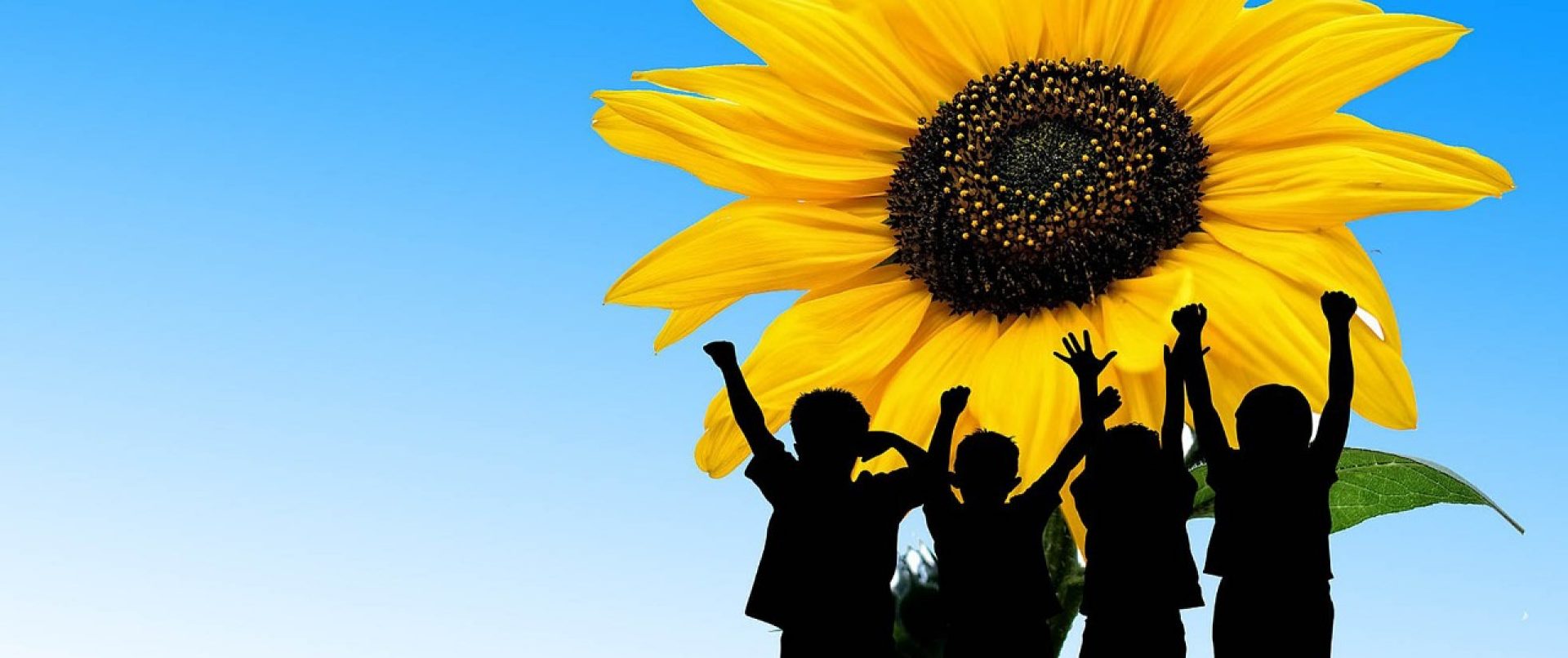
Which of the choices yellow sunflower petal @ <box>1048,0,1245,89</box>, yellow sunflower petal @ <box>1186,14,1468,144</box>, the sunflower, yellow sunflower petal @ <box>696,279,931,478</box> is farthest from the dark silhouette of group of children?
yellow sunflower petal @ <box>1048,0,1245,89</box>

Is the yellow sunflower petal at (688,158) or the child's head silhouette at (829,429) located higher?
the yellow sunflower petal at (688,158)

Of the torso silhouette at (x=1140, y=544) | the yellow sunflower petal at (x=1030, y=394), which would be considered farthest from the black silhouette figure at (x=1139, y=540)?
the yellow sunflower petal at (x=1030, y=394)

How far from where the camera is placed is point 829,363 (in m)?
2.18

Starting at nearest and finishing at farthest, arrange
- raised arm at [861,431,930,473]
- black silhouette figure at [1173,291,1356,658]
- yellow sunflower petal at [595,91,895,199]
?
black silhouette figure at [1173,291,1356,658]
raised arm at [861,431,930,473]
yellow sunflower petal at [595,91,895,199]

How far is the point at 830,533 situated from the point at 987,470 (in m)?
0.19

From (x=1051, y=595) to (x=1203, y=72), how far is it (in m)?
0.80

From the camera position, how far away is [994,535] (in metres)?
1.85

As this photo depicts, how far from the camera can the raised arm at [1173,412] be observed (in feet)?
6.10

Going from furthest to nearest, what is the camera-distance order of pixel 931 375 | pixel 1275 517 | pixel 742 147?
pixel 742 147 → pixel 931 375 → pixel 1275 517

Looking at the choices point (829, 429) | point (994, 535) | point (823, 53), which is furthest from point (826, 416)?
point (823, 53)

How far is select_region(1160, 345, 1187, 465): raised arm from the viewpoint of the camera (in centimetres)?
186

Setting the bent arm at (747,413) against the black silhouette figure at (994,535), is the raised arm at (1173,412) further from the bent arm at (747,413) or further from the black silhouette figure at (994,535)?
the bent arm at (747,413)

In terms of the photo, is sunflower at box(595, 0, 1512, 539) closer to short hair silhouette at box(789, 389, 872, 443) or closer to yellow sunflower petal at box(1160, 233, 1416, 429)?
yellow sunflower petal at box(1160, 233, 1416, 429)

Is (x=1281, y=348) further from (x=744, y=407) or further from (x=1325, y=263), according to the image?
(x=744, y=407)
